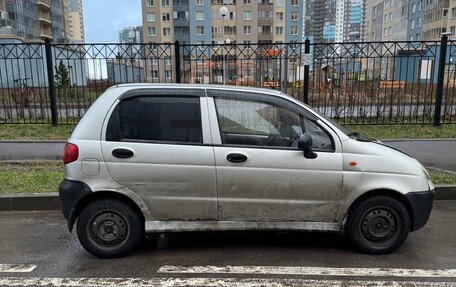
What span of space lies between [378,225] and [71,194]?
3065 mm

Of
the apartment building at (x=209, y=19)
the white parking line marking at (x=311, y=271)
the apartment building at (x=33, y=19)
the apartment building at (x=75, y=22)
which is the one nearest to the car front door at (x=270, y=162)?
the white parking line marking at (x=311, y=271)

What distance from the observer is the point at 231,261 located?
3.97 meters

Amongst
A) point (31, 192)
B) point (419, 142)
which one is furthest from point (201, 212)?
point (419, 142)

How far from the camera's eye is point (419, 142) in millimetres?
9219

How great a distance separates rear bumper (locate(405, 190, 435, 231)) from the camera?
3992 millimetres

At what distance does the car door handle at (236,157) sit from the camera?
3.89 m

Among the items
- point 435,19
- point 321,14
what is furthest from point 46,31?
point 321,14

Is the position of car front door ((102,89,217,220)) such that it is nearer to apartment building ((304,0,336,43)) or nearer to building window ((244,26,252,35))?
building window ((244,26,252,35))

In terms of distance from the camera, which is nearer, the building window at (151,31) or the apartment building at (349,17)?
the building window at (151,31)

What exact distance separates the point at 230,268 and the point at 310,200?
1.02m

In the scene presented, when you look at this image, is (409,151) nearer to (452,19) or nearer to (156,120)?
(156,120)

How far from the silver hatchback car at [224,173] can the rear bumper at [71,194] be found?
10 mm

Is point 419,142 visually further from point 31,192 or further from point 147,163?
point 31,192

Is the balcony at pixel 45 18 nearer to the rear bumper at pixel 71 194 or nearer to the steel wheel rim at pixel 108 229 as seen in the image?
the rear bumper at pixel 71 194
